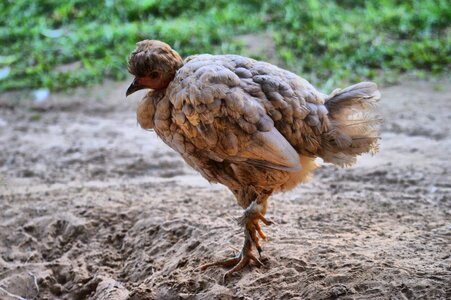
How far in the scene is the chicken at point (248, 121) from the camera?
3496 mm

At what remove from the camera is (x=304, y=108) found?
3637 mm

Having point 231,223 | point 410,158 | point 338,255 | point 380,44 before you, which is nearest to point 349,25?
point 380,44

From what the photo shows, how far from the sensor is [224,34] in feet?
31.5

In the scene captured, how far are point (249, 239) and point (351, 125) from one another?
0.92 m

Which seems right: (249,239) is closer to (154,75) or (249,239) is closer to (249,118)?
(249,118)

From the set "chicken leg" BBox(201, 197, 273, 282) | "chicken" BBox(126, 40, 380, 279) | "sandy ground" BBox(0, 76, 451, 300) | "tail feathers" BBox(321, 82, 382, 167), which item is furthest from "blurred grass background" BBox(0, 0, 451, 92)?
"chicken leg" BBox(201, 197, 273, 282)

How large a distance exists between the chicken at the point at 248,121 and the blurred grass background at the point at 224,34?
423 cm

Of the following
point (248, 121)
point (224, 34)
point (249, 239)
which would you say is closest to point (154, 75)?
point (248, 121)

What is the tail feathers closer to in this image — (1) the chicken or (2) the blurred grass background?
(1) the chicken

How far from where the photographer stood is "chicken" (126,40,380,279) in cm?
350

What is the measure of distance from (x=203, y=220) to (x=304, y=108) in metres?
1.32

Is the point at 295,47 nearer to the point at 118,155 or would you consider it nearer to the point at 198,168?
the point at 118,155

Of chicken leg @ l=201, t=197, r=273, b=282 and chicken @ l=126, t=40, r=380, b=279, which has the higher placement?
chicken @ l=126, t=40, r=380, b=279

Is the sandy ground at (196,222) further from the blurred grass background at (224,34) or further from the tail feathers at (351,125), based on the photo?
the blurred grass background at (224,34)
